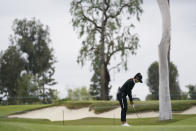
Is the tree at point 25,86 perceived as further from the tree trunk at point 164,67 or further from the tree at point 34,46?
the tree trunk at point 164,67

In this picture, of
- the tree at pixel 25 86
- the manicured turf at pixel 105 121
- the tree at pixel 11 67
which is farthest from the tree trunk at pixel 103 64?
the tree at pixel 11 67

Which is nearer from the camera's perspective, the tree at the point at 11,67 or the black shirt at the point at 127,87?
the black shirt at the point at 127,87

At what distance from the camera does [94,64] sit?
128 ft

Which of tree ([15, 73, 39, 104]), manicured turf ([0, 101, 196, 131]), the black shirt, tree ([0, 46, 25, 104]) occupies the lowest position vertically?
manicured turf ([0, 101, 196, 131])

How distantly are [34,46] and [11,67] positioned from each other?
5.29 m

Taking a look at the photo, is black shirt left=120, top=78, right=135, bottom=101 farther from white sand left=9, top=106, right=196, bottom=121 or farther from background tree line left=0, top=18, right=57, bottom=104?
background tree line left=0, top=18, right=57, bottom=104

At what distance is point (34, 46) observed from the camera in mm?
62062

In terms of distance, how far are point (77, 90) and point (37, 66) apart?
32613mm

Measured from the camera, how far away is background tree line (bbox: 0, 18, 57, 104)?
59.3 meters

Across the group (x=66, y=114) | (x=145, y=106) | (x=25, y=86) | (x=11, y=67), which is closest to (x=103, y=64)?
(x=66, y=114)

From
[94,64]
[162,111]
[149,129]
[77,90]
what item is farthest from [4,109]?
[77,90]

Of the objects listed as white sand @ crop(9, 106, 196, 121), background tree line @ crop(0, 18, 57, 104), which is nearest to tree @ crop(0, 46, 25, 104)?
background tree line @ crop(0, 18, 57, 104)

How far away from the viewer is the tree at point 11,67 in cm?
5953

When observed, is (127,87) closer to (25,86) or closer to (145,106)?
(145,106)
